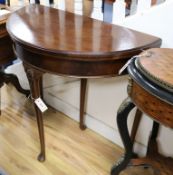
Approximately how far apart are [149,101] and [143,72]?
0.30ft

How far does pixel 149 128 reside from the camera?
144 centimetres

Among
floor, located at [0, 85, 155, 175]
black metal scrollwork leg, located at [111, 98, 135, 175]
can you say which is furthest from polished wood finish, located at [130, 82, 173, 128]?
floor, located at [0, 85, 155, 175]

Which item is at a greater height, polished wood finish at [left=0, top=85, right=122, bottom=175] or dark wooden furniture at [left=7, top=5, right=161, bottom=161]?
dark wooden furniture at [left=7, top=5, right=161, bottom=161]

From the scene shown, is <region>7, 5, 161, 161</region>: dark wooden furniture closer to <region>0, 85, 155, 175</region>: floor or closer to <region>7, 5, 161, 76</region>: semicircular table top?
<region>7, 5, 161, 76</region>: semicircular table top

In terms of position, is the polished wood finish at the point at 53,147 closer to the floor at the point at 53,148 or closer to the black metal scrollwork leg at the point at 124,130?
the floor at the point at 53,148

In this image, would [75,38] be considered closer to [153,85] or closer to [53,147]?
[153,85]

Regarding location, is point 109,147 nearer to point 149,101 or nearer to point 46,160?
point 46,160

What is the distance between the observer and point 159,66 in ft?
2.76

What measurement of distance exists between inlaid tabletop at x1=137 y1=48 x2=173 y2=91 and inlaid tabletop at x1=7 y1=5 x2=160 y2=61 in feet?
0.36

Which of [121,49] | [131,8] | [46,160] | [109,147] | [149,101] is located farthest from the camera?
[109,147]


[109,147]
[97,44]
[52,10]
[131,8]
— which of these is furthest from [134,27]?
[109,147]

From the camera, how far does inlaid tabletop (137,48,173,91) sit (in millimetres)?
765

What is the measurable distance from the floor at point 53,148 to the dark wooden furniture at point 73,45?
46cm

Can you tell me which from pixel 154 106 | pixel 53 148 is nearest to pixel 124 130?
pixel 154 106
